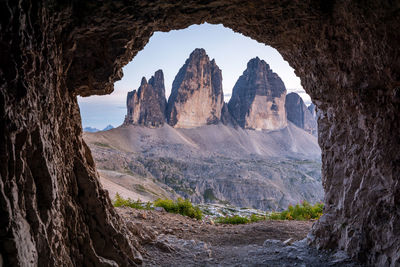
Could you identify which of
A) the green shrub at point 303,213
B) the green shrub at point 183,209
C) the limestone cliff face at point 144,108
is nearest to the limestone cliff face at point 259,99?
the limestone cliff face at point 144,108

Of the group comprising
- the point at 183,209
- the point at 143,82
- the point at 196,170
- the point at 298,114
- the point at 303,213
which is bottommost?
the point at 196,170

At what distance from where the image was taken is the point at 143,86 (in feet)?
278

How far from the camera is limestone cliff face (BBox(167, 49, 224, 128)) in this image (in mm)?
90000

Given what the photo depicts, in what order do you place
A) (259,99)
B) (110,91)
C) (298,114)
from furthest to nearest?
(298,114) → (259,99) → (110,91)

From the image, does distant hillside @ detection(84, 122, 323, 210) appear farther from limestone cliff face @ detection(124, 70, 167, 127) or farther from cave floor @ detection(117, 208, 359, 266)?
cave floor @ detection(117, 208, 359, 266)

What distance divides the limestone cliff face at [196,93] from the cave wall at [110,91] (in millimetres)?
86225

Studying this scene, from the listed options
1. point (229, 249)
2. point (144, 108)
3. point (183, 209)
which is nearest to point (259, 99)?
point (144, 108)

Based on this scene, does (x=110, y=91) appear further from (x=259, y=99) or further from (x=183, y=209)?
(x=259, y=99)

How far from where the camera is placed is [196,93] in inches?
3610

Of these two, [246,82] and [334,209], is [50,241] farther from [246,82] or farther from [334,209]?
[246,82]

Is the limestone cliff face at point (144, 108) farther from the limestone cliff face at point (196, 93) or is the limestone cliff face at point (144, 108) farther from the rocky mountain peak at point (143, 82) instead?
the limestone cliff face at point (196, 93)

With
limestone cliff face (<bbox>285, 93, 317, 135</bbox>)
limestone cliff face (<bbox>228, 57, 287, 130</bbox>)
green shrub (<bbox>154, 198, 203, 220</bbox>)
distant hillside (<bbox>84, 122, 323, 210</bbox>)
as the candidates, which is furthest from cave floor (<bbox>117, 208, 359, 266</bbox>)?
limestone cliff face (<bbox>285, 93, 317, 135</bbox>)

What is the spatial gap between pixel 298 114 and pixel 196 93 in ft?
194

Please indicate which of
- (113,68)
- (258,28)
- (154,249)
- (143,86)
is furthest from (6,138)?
(143,86)
